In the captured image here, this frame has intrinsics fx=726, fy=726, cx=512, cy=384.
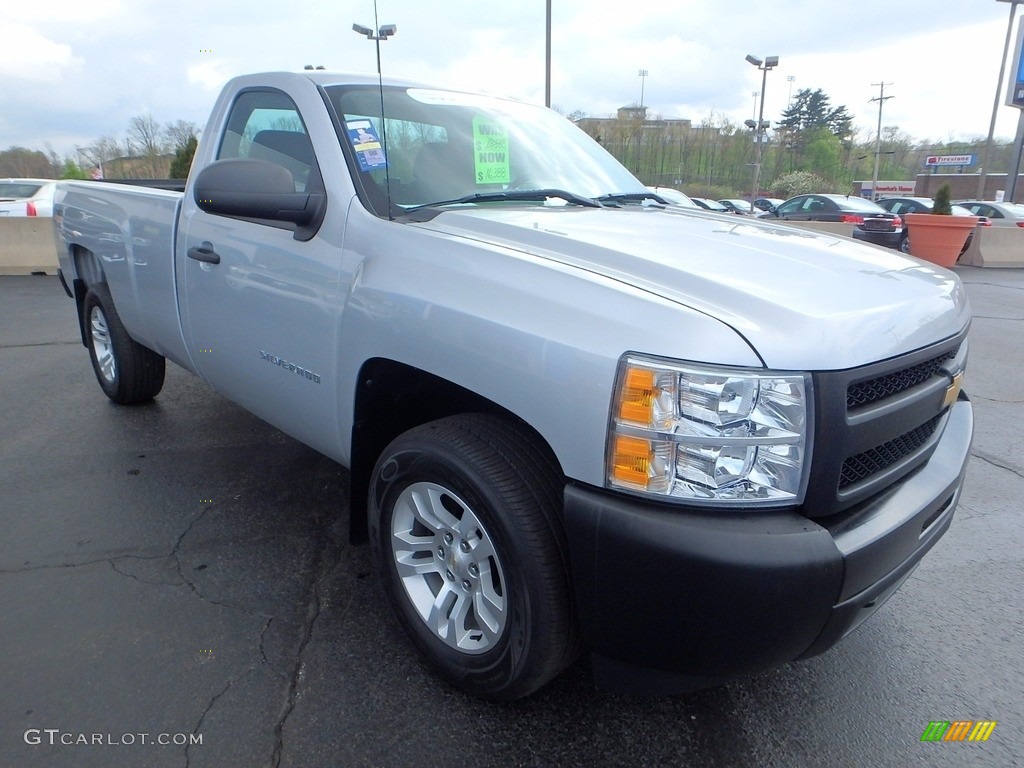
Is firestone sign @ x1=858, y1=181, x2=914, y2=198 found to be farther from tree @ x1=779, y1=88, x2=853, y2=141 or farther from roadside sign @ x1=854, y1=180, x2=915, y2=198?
tree @ x1=779, y1=88, x2=853, y2=141

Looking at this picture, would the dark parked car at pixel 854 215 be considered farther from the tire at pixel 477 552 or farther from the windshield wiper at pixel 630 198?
the tire at pixel 477 552

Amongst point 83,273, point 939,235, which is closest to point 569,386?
point 83,273

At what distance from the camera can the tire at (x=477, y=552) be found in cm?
187

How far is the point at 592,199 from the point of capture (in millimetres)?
3000

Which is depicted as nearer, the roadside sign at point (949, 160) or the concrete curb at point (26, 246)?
the concrete curb at point (26, 246)

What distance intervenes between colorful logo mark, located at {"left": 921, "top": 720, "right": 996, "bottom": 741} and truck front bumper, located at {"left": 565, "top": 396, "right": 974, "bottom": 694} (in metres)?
0.62

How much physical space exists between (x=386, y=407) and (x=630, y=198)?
58.6 inches

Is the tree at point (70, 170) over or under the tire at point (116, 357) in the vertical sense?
over

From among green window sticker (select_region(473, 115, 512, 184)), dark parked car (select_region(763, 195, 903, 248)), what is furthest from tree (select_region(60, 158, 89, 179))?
green window sticker (select_region(473, 115, 512, 184))

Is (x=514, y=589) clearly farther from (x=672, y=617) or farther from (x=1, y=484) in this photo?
(x=1, y=484)

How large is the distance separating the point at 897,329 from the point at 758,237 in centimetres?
71

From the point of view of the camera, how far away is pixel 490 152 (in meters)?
2.94

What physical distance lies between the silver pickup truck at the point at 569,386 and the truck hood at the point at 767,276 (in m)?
0.01

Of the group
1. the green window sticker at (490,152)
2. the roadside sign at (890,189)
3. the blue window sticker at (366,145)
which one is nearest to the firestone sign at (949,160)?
the roadside sign at (890,189)
